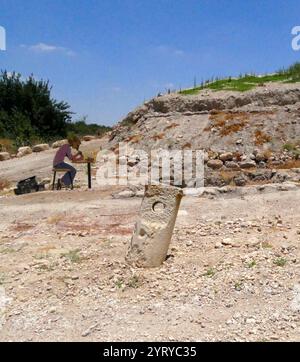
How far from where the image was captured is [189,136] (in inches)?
574

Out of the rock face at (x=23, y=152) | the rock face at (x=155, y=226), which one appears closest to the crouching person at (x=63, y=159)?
the rock face at (x=155, y=226)

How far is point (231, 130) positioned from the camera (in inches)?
551

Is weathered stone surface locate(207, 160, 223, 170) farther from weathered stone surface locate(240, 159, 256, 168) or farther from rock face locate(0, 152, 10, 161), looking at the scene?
rock face locate(0, 152, 10, 161)

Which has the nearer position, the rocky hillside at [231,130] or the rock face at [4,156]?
the rocky hillside at [231,130]

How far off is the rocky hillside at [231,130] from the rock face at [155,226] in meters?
5.43

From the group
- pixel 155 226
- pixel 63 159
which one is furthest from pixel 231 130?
pixel 155 226

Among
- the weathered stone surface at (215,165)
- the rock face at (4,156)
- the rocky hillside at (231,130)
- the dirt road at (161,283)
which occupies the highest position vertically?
the rocky hillside at (231,130)

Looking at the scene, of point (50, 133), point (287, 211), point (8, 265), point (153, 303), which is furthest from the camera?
point (50, 133)

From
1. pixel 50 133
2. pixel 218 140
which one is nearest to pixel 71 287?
pixel 218 140

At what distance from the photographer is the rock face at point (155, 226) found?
5203mm

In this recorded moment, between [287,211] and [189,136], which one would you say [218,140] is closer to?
[189,136]

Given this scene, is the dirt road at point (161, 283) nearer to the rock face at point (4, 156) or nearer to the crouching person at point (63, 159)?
the crouching person at point (63, 159)

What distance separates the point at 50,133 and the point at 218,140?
58.8ft

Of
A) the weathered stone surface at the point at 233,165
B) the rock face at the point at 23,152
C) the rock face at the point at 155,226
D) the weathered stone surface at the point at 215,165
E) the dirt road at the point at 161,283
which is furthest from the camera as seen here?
the rock face at the point at 23,152
